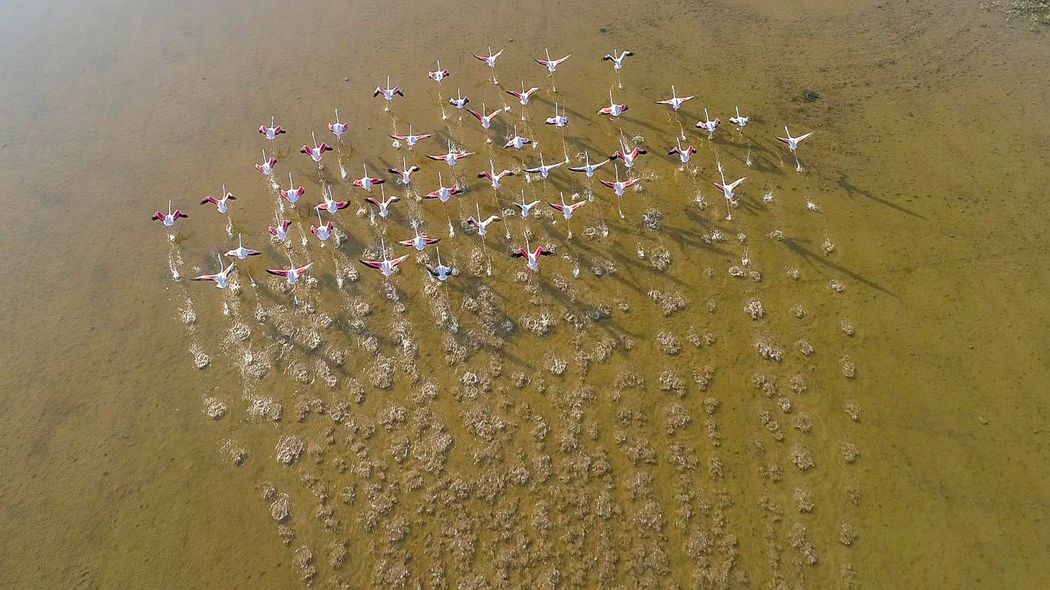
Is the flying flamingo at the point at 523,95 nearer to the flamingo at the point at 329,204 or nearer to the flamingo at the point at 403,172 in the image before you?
the flamingo at the point at 403,172

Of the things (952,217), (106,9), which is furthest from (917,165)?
(106,9)

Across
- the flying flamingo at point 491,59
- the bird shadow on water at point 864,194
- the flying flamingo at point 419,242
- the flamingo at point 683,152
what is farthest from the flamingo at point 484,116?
the bird shadow on water at point 864,194

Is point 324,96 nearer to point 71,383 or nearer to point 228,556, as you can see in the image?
A: point 71,383

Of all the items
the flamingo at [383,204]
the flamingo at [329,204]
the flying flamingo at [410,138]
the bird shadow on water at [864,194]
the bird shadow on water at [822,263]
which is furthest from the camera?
the flying flamingo at [410,138]

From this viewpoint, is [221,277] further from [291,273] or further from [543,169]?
[543,169]

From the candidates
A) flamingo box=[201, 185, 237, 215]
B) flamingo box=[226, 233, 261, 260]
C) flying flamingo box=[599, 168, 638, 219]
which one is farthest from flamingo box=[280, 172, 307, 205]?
flying flamingo box=[599, 168, 638, 219]

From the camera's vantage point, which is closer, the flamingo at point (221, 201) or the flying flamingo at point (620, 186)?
the flying flamingo at point (620, 186)

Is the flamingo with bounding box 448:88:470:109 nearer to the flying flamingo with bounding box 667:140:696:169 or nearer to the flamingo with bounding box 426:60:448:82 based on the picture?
the flamingo with bounding box 426:60:448:82
